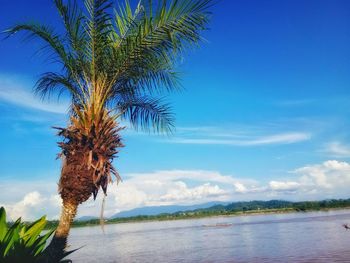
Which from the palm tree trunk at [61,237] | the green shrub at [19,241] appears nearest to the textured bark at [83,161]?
the palm tree trunk at [61,237]

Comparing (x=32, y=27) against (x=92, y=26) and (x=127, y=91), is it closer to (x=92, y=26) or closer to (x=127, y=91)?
(x=92, y=26)

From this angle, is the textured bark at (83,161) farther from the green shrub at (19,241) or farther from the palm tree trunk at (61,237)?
the green shrub at (19,241)

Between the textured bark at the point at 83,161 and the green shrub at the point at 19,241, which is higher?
the textured bark at the point at 83,161

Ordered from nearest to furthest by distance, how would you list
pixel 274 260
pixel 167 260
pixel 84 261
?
pixel 274 260 < pixel 167 260 < pixel 84 261

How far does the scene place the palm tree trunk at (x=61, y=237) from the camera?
23.6ft

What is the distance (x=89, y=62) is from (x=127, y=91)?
3.80ft

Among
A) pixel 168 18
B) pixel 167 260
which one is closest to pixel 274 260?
pixel 167 260

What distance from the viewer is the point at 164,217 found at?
597 ft

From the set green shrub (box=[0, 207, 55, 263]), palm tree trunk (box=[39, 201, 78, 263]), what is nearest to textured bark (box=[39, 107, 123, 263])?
palm tree trunk (box=[39, 201, 78, 263])

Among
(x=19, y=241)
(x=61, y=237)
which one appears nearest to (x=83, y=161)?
(x=61, y=237)

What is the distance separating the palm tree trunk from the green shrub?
1.39 ft

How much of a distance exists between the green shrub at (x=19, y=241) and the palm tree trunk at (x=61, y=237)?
43 centimetres

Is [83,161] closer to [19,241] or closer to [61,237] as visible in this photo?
[61,237]

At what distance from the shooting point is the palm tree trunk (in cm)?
719
